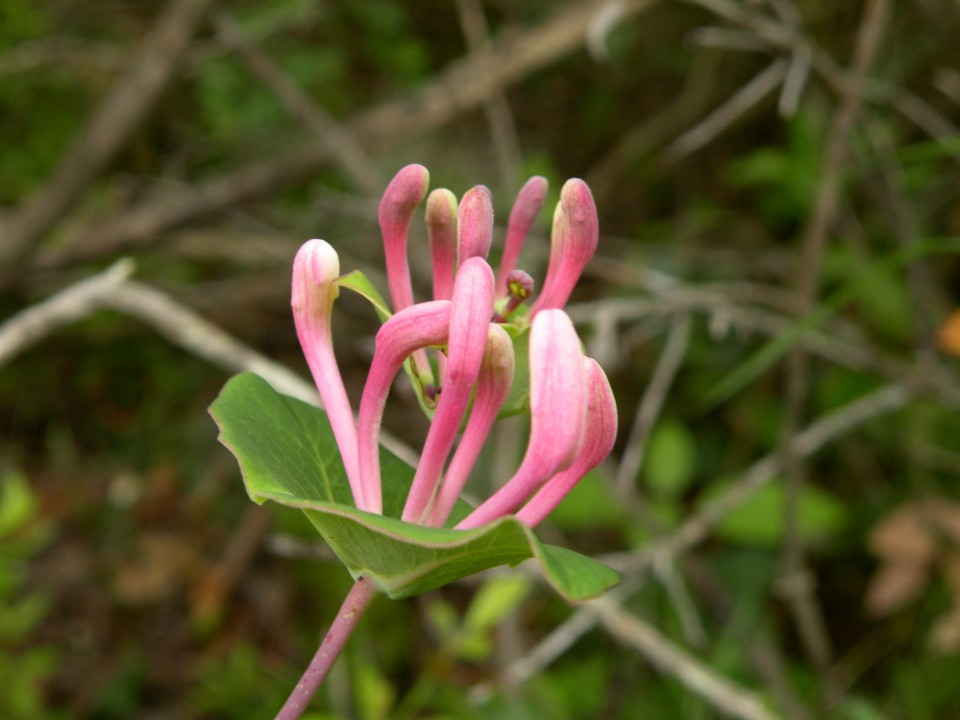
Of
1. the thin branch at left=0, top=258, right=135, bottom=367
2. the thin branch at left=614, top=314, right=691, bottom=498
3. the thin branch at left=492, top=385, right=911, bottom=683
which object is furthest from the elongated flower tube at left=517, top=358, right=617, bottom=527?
the thin branch at left=614, top=314, right=691, bottom=498

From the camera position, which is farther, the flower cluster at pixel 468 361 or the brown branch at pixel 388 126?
the brown branch at pixel 388 126

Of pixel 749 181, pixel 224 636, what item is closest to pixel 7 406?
pixel 224 636

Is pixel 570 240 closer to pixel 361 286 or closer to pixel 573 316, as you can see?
pixel 361 286

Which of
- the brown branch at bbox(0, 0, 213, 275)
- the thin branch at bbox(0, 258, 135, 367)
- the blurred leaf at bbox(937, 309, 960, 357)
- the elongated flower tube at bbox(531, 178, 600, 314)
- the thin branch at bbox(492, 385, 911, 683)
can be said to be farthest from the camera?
the brown branch at bbox(0, 0, 213, 275)

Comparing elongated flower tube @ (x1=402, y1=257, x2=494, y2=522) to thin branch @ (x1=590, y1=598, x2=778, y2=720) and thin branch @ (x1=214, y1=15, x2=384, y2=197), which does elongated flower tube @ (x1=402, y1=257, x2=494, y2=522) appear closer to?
thin branch @ (x1=590, y1=598, x2=778, y2=720)

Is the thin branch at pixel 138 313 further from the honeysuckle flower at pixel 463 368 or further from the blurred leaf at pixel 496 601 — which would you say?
the honeysuckle flower at pixel 463 368

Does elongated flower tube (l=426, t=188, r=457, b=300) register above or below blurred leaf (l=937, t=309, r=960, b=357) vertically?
above

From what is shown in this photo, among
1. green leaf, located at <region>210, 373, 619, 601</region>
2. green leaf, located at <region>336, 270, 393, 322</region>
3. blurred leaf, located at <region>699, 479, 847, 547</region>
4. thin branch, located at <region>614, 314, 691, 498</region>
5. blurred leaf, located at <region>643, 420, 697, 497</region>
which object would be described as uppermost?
green leaf, located at <region>336, 270, 393, 322</region>

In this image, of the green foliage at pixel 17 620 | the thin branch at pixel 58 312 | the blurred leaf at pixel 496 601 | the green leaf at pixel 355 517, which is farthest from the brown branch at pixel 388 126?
the green leaf at pixel 355 517
